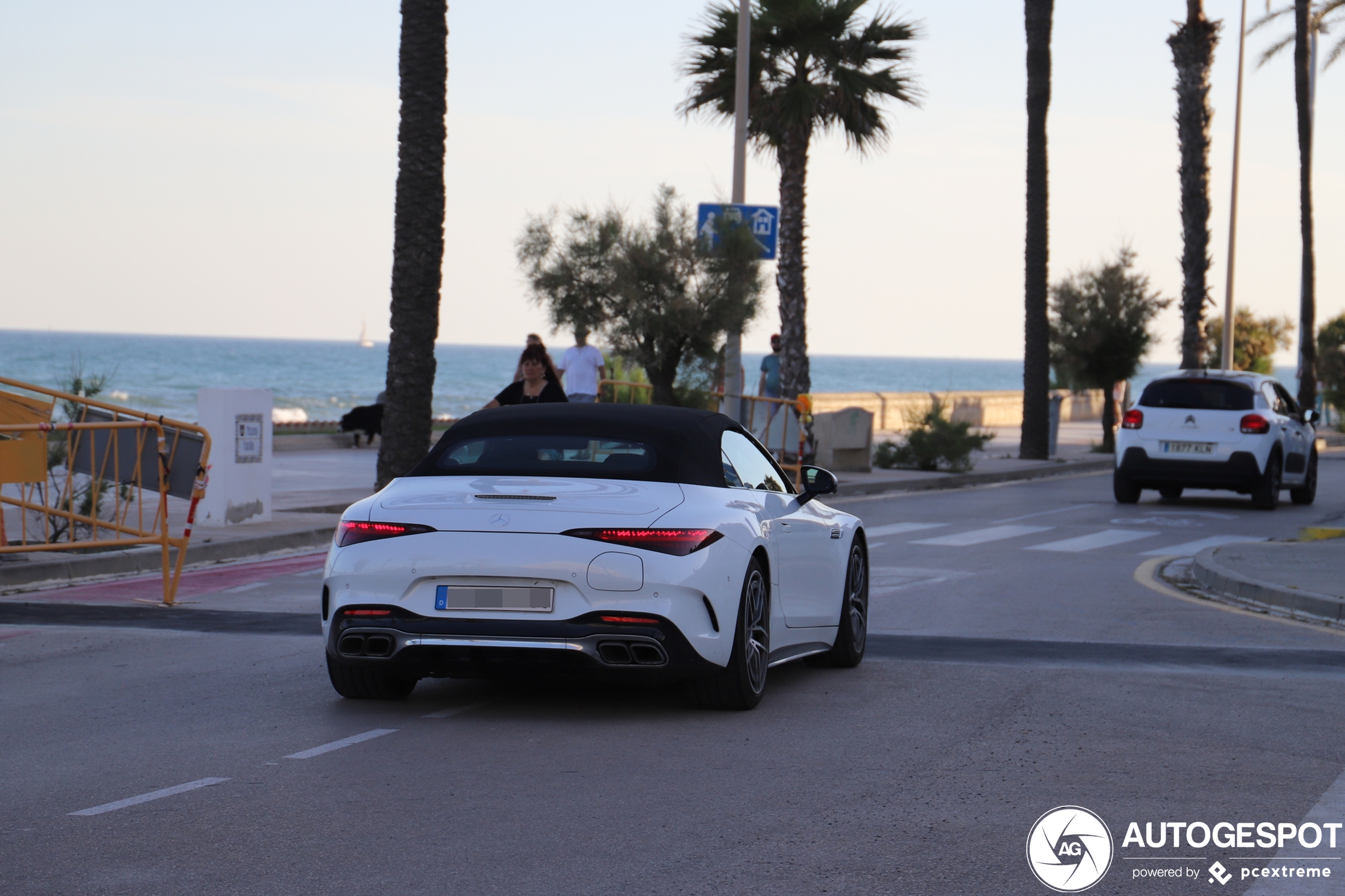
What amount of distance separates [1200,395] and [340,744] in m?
16.5

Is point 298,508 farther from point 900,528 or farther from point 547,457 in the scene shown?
point 547,457

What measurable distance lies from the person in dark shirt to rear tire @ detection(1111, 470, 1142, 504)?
33.8 ft

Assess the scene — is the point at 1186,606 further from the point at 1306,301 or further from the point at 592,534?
the point at 1306,301

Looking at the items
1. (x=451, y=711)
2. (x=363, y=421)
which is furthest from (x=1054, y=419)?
(x=451, y=711)

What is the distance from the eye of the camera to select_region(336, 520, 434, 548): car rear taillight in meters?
7.29

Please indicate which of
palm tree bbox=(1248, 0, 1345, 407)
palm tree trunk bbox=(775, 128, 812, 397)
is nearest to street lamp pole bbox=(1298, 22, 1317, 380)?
palm tree bbox=(1248, 0, 1345, 407)

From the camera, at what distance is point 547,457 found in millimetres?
7805

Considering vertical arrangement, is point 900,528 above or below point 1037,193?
below

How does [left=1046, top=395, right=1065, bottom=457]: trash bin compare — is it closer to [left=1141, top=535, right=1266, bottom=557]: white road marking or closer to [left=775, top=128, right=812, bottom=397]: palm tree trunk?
[left=775, top=128, right=812, bottom=397]: palm tree trunk

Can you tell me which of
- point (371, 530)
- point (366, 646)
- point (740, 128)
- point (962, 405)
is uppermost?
point (740, 128)

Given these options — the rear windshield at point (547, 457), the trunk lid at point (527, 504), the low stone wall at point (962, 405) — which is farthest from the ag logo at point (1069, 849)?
the low stone wall at point (962, 405)

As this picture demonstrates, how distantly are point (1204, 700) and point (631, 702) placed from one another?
2825mm

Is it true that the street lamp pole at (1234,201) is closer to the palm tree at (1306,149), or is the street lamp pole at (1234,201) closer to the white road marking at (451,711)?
the palm tree at (1306,149)

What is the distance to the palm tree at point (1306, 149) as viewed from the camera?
148 ft
